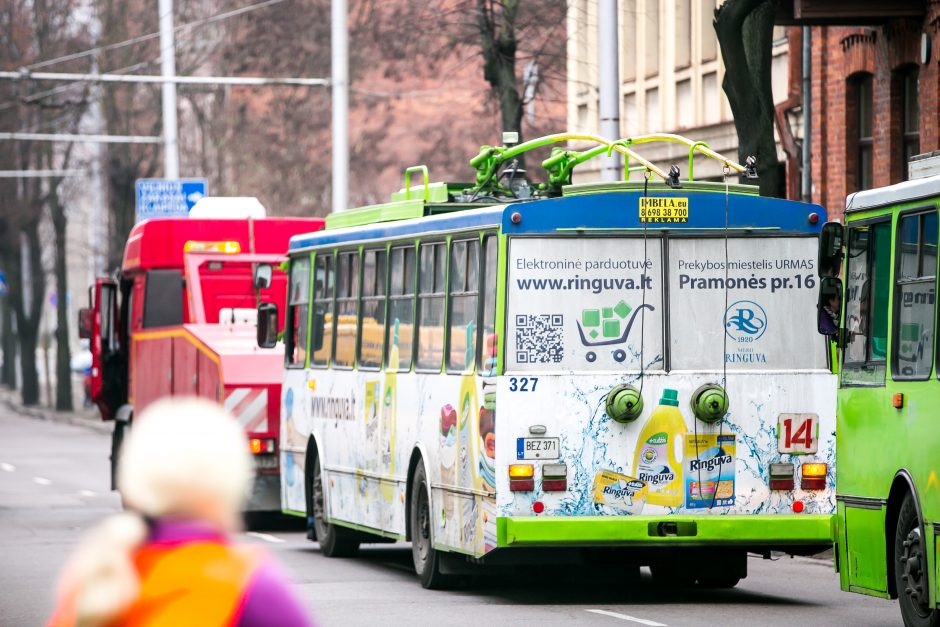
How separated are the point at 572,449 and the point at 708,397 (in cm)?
91

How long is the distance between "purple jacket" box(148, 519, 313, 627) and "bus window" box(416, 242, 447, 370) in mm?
10724

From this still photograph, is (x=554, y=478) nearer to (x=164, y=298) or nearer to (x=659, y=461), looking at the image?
(x=659, y=461)

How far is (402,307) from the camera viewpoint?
15.9m

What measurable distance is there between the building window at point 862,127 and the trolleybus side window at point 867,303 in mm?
14869

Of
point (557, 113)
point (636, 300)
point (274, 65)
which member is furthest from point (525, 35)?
point (557, 113)

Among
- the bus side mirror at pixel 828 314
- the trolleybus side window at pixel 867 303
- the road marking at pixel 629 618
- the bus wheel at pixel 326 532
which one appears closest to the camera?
the trolleybus side window at pixel 867 303

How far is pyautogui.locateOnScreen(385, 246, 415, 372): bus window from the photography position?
1565 centimetres

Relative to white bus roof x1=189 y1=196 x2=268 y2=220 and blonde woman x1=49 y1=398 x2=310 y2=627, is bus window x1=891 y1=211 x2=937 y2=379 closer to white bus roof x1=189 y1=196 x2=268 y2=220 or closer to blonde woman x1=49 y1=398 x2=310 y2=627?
blonde woman x1=49 y1=398 x2=310 y2=627

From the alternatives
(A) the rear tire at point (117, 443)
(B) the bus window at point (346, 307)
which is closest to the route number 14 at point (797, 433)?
Answer: (B) the bus window at point (346, 307)

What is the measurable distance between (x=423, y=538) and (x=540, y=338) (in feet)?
7.29

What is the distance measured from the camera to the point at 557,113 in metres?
61.6

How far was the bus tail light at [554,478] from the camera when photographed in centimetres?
1332

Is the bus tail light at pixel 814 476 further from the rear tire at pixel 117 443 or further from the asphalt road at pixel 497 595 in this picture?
the rear tire at pixel 117 443

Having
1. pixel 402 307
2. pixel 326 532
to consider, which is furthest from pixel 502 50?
pixel 402 307
